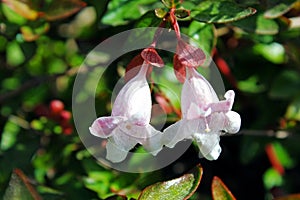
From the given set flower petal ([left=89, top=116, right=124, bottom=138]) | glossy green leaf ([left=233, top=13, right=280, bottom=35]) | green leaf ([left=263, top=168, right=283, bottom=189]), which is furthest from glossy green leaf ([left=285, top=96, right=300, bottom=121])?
flower petal ([left=89, top=116, right=124, bottom=138])

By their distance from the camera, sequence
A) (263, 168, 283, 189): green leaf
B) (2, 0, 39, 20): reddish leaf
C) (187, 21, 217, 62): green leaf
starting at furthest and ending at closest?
(263, 168, 283, 189): green leaf < (2, 0, 39, 20): reddish leaf < (187, 21, 217, 62): green leaf

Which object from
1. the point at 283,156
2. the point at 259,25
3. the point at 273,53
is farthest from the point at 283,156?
the point at 259,25

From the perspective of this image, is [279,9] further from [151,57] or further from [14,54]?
[14,54]

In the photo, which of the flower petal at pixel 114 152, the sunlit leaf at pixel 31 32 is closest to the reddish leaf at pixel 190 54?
the flower petal at pixel 114 152

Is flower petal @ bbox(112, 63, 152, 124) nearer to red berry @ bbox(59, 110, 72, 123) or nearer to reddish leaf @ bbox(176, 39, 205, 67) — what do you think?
reddish leaf @ bbox(176, 39, 205, 67)

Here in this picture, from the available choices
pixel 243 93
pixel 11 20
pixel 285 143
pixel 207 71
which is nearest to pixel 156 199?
pixel 207 71

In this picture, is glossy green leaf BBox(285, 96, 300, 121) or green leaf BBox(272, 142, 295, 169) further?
green leaf BBox(272, 142, 295, 169)

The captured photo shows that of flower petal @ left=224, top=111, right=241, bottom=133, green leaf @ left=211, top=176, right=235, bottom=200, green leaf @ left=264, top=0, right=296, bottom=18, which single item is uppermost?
flower petal @ left=224, top=111, right=241, bottom=133

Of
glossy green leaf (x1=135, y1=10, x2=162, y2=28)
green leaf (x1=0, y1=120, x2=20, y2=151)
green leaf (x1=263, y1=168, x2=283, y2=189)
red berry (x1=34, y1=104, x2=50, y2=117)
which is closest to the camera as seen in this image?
glossy green leaf (x1=135, y1=10, x2=162, y2=28)
